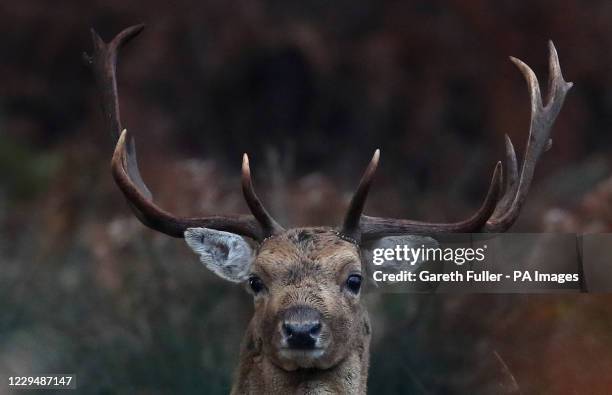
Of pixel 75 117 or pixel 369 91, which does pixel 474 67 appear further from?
pixel 75 117

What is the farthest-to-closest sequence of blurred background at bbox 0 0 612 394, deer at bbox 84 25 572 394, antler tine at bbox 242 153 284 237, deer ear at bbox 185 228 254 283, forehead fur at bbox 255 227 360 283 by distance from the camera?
blurred background at bbox 0 0 612 394
deer ear at bbox 185 228 254 283
antler tine at bbox 242 153 284 237
forehead fur at bbox 255 227 360 283
deer at bbox 84 25 572 394

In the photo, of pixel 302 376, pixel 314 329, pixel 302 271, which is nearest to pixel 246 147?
pixel 302 271

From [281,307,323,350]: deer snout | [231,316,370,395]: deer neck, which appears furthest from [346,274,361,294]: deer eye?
[281,307,323,350]: deer snout

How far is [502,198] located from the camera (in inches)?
216

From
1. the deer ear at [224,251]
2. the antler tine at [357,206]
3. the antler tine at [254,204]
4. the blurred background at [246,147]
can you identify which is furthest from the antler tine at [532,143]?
the blurred background at [246,147]

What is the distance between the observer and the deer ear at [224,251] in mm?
5035

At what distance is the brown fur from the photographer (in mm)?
4699

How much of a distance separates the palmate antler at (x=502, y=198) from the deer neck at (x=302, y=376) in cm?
36

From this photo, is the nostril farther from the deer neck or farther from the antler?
the antler

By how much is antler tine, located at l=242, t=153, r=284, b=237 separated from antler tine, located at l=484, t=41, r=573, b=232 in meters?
0.82

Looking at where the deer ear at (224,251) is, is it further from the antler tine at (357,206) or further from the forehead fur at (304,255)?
the antler tine at (357,206)

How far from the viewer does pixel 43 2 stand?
698cm

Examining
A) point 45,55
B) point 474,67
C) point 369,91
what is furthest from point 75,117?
point 474,67

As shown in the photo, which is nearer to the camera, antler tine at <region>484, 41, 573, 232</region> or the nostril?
the nostril
